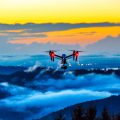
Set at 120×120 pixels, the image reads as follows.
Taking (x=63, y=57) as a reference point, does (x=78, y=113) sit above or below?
below

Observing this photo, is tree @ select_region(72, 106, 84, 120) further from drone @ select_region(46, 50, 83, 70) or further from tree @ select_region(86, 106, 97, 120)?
drone @ select_region(46, 50, 83, 70)

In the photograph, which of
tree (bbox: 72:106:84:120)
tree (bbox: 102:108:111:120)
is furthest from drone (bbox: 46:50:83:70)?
tree (bbox: 102:108:111:120)

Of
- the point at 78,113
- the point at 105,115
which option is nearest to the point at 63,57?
the point at 78,113

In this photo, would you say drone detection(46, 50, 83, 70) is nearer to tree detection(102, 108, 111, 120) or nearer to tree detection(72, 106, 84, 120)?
tree detection(72, 106, 84, 120)

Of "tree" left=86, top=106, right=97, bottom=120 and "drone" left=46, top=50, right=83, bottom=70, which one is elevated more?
"drone" left=46, top=50, right=83, bottom=70

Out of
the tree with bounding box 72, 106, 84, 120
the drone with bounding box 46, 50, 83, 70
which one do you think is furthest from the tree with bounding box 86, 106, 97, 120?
the drone with bounding box 46, 50, 83, 70

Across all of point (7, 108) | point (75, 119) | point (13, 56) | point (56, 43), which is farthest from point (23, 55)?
point (75, 119)

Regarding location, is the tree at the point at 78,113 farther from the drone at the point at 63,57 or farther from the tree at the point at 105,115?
the drone at the point at 63,57

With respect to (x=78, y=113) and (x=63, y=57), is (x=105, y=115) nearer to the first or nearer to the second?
(x=78, y=113)

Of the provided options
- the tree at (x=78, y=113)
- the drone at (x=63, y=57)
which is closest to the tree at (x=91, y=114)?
the tree at (x=78, y=113)

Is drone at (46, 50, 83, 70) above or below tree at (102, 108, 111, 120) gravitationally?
above

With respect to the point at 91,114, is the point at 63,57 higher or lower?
higher
